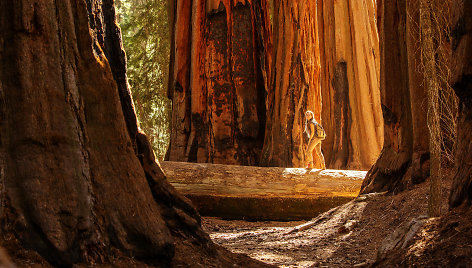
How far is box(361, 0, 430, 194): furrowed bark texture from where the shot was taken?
18.1 ft

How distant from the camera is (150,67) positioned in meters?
15.3

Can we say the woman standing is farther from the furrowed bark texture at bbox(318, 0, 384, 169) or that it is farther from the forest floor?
the forest floor

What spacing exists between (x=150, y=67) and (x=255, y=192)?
8453 mm

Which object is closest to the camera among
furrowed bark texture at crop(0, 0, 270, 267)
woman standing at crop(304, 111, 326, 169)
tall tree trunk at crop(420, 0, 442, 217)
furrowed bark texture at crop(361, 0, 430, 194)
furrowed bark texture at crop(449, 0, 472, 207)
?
furrowed bark texture at crop(0, 0, 270, 267)

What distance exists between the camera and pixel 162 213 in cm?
352

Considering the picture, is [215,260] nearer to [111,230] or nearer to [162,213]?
[162,213]

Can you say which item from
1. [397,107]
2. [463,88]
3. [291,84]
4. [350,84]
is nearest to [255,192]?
[397,107]

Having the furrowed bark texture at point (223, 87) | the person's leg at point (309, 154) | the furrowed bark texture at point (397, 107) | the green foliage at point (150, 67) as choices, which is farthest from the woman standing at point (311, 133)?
the green foliage at point (150, 67)

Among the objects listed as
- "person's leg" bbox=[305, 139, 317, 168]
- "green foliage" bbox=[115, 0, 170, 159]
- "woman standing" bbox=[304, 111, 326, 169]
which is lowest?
"person's leg" bbox=[305, 139, 317, 168]

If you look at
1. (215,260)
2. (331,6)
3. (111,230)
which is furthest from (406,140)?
(331,6)

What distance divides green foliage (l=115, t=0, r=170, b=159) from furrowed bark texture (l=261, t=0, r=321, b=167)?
536 centimetres

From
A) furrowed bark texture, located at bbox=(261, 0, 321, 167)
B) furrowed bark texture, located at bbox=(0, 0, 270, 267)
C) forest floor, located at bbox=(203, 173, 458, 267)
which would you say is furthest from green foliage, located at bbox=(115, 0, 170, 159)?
furrowed bark texture, located at bbox=(0, 0, 270, 267)

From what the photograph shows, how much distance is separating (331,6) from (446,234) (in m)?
10.8

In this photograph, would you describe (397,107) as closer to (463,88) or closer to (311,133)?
(463,88)
